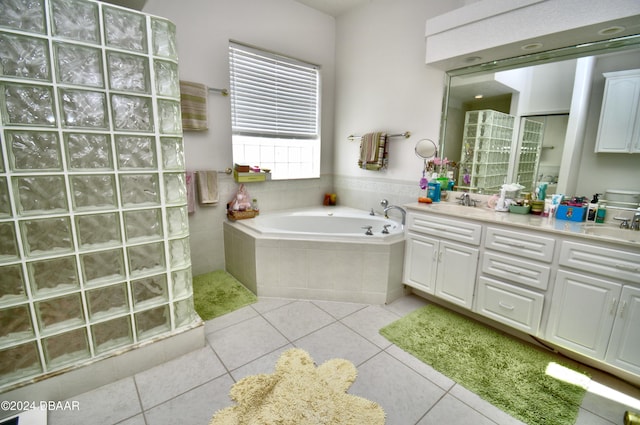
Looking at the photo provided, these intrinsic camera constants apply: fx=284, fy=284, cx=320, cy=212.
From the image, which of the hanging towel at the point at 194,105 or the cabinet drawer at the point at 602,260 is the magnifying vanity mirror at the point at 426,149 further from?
A: the hanging towel at the point at 194,105

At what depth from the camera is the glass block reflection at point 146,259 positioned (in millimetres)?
1573

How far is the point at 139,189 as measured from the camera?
1.54 metres

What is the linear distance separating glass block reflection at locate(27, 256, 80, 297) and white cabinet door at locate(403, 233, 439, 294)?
2252mm

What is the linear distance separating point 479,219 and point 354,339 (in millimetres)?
1223

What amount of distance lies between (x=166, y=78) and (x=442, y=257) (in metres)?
2.22

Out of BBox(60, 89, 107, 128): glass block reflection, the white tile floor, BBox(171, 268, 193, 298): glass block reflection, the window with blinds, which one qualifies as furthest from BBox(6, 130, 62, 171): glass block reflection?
the window with blinds

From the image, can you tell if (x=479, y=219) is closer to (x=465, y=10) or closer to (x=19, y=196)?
(x=465, y=10)

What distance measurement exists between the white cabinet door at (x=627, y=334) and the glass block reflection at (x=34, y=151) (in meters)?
2.93

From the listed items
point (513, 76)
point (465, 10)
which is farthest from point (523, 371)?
point (465, 10)

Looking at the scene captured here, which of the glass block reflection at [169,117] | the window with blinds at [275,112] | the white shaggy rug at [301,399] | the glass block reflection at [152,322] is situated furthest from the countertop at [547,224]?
the glass block reflection at [152,322]

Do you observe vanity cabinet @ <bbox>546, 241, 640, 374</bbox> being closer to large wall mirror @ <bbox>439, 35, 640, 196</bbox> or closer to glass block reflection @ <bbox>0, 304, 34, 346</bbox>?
large wall mirror @ <bbox>439, 35, 640, 196</bbox>

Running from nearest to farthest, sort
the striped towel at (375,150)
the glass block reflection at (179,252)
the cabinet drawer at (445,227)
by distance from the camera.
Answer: the glass block reflection at (179,252)
the cabinet drawer at (445,227)
the striped towel at (375,150)

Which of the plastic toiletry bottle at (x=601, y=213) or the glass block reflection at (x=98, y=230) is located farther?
the plastic toiletry bottle at (x=601, y=213)

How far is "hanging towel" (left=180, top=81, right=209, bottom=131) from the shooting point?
2.54 m
